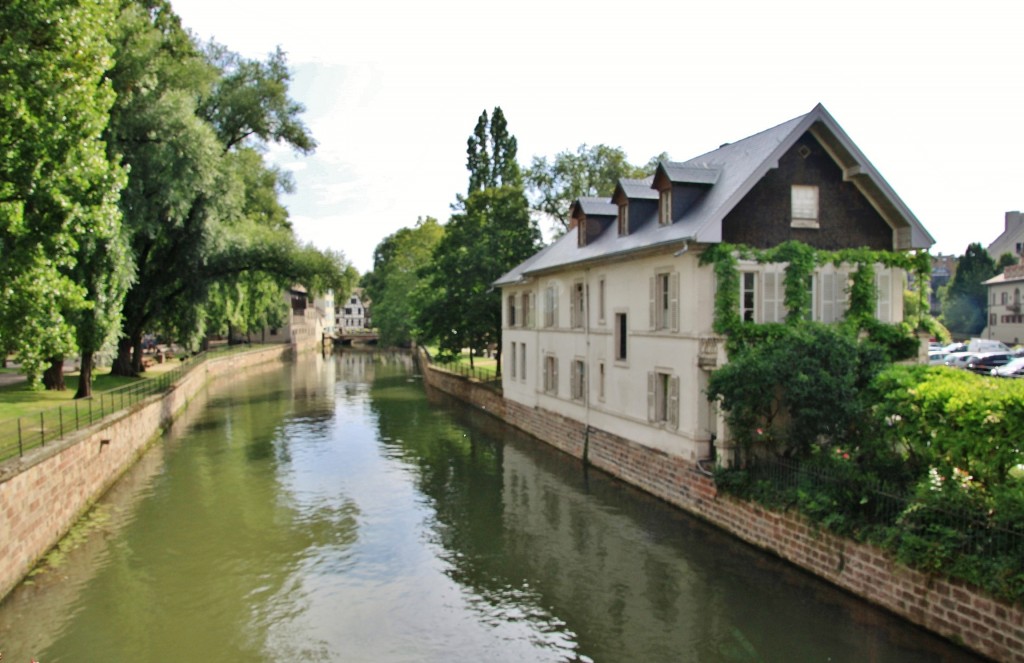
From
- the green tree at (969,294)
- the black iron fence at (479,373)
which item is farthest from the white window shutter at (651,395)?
the green tree at (969,294)

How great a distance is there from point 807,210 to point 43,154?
19.1 metres

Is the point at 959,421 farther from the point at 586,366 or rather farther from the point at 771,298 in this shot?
the point at 586,366

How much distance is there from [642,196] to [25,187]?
1725 centimetres

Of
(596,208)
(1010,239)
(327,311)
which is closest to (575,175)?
(596,208)

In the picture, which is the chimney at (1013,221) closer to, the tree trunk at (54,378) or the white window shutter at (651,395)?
the white window shutter at (651,395)

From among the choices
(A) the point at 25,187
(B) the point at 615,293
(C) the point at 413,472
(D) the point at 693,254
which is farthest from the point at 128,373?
(D) the point at 693,254

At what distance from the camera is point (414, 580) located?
54.3 feet

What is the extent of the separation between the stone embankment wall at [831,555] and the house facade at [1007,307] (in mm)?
49903

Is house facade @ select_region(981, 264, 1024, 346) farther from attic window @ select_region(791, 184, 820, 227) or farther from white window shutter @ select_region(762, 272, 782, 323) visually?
white window shutter @ select_region(762, 272, 782, 323)

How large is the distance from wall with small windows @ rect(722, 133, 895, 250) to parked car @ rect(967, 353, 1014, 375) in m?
25.0

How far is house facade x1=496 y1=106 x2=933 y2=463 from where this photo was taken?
20.0 metres

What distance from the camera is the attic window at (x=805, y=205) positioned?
2069 cm

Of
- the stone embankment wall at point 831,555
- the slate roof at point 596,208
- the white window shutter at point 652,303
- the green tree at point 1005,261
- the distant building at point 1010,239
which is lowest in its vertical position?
the stone embankment wall at point 831,555

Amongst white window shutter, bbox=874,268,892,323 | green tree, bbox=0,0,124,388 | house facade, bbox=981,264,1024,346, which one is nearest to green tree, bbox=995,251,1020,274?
house facade, bbox=981,264,1024,346
